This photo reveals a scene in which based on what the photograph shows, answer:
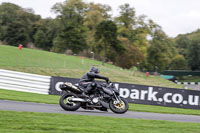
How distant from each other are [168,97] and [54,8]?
54903 mm

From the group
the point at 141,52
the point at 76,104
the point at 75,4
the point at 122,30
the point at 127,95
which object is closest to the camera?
the point at 76,104

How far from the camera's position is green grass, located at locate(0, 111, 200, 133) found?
6426 mm

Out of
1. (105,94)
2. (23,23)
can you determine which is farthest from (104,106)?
(23,23)

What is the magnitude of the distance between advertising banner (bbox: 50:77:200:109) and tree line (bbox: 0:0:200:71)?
114ft

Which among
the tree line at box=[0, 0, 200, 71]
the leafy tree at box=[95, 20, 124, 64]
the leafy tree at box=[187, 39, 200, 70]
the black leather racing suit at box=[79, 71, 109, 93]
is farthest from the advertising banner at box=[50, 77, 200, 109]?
the leafy tree at box=[187, 39, 200, 70]

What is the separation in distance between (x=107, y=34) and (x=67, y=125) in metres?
37.6

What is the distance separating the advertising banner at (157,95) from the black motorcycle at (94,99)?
6290mm

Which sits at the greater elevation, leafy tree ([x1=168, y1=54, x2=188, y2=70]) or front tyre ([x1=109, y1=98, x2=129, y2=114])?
leafy tree ([x1=168, y1=54, x2=188, y2=70])

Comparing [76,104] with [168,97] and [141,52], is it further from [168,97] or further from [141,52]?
[141,52]

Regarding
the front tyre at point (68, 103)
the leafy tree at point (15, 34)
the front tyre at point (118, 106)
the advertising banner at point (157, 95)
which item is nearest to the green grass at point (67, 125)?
the front tyre at point (68, 103)

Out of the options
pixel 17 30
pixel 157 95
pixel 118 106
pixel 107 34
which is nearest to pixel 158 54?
pixel 107 34

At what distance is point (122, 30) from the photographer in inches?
2502

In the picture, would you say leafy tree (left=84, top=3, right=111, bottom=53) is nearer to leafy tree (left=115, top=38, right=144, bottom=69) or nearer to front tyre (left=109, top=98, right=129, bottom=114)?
leafy tree (left=115, top=38, right=144, bottom=69)

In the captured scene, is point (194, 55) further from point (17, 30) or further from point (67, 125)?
point (67, 125)
